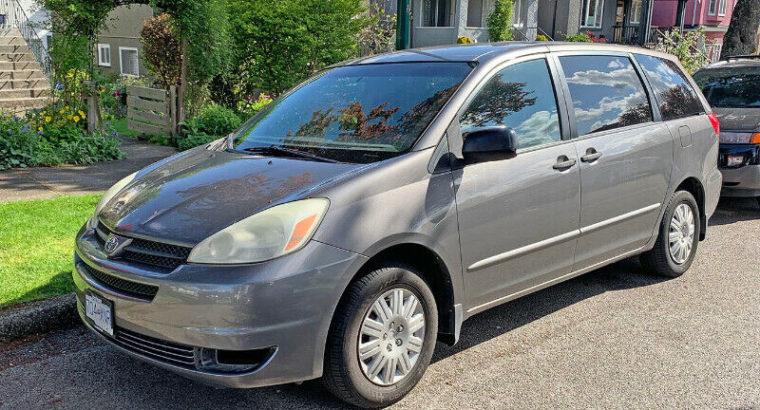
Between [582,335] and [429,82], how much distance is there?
1.91m

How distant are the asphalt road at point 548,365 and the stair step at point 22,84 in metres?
13.5

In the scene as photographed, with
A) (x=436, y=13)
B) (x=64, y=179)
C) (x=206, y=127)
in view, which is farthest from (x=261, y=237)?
(x=436, y=13)

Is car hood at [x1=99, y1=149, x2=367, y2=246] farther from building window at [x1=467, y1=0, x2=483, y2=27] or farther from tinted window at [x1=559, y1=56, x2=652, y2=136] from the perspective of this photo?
building window at [x1=467, y1=0, x2=483, y2=27]

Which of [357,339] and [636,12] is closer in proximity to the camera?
[357,339]

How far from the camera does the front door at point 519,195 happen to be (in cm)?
382

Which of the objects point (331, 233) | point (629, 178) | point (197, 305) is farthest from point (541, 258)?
point (197, 305)

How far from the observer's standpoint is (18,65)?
16609mm

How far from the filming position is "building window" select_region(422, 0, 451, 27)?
1262 inches

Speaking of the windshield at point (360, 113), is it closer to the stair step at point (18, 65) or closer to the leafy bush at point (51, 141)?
the leafy bush at point (51, 141)

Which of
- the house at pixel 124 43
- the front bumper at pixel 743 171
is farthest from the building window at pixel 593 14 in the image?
the front bumper at pixel 743 171

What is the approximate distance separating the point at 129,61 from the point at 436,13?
14.8m

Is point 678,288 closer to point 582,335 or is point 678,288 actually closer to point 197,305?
point 582,335

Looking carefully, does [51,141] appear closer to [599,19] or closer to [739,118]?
[739,118]

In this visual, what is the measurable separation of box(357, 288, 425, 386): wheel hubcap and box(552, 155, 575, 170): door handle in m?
1.35
